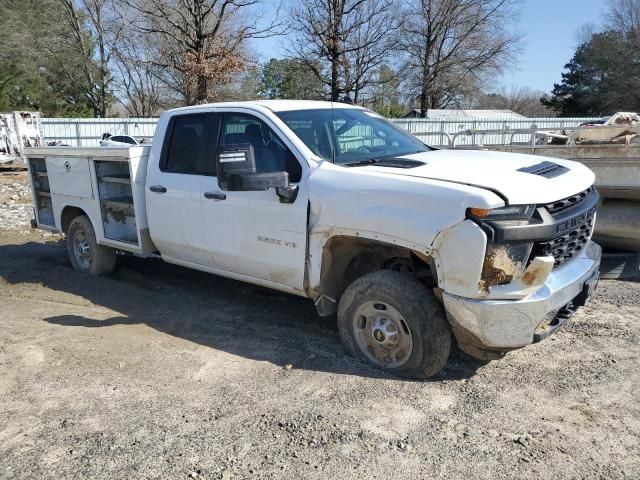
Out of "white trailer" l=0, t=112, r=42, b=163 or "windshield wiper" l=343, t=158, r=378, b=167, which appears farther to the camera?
"white trailer" l=0, t=112, r=42, b=163

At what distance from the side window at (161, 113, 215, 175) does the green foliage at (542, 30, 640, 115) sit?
52.1 meters

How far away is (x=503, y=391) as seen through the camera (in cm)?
378

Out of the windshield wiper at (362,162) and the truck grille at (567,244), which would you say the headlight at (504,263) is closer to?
the truck grille at (567,244)

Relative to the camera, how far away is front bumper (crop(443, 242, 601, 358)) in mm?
3441

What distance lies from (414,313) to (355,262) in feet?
2.77

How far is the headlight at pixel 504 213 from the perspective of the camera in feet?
10.9

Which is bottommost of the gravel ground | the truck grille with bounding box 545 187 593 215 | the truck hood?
the gravel ground

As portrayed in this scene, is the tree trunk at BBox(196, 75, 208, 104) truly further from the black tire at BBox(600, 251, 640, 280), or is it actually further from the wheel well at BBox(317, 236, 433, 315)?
the wheel well at BBox(317, 236, 433, 315)

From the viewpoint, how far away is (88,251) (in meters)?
7.02

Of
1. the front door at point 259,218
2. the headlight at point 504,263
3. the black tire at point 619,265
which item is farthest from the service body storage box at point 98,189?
the black tire at point 619,265

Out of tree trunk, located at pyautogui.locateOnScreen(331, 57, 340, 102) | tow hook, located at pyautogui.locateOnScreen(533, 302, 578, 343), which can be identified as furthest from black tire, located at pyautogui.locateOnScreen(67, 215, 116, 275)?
tree trunk, located at pyautogui.locateOnScreen(331, 57, 340, 102)

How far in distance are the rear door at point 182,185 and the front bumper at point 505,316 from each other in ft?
8.32

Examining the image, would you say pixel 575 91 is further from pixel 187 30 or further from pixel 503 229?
pixel 503 229

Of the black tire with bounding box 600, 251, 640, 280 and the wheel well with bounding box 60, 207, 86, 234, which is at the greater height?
the wheel well with bounding box 60, 207, 86, 234
